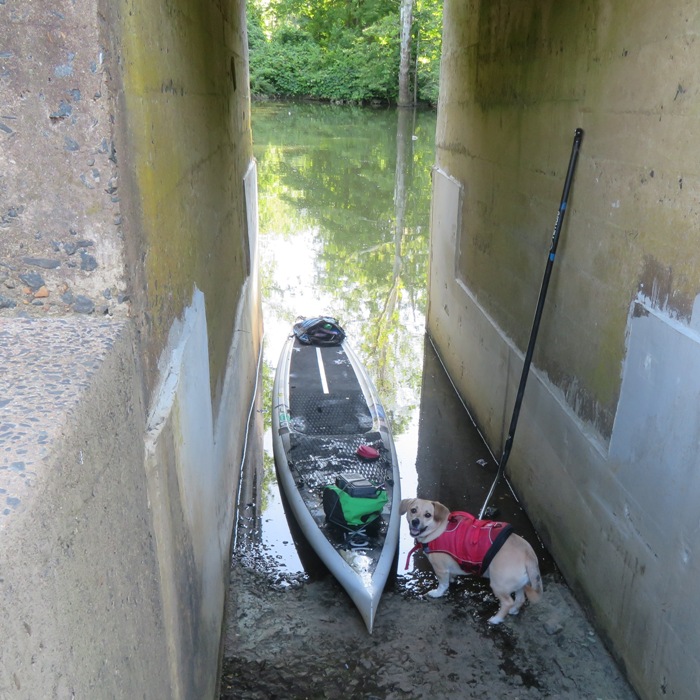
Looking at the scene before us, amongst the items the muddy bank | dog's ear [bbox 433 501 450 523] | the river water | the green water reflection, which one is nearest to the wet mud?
the muddy bank

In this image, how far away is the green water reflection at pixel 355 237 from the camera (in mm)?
8969

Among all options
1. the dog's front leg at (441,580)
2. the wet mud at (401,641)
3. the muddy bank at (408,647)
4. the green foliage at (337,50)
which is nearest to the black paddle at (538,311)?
the wet mud at (401,641)

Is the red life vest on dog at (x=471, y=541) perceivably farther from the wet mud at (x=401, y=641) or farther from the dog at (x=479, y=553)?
the wet mud at (x=401, y=641)

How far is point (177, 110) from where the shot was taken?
3041mm

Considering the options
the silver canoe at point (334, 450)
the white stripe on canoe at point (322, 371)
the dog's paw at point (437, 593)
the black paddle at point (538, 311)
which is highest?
the black paddle at point (538, 311)

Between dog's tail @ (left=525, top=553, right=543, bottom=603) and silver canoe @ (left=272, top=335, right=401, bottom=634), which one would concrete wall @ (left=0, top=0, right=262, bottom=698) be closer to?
silver canoe @ (left=272, top=335, right=401, bottom=634)

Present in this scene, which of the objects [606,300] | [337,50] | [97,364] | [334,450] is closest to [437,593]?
[334,450]

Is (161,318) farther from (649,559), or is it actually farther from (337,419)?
(337,419)

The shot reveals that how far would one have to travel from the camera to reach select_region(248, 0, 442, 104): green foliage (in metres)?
28.6

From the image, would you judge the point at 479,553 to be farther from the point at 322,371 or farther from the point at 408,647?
the point at 322,371

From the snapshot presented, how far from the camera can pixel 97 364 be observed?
1.67 m

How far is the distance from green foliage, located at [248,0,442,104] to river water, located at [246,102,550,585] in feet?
17.6

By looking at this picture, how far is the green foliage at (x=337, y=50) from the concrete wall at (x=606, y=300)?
24077mm

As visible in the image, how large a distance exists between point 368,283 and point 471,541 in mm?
7561
